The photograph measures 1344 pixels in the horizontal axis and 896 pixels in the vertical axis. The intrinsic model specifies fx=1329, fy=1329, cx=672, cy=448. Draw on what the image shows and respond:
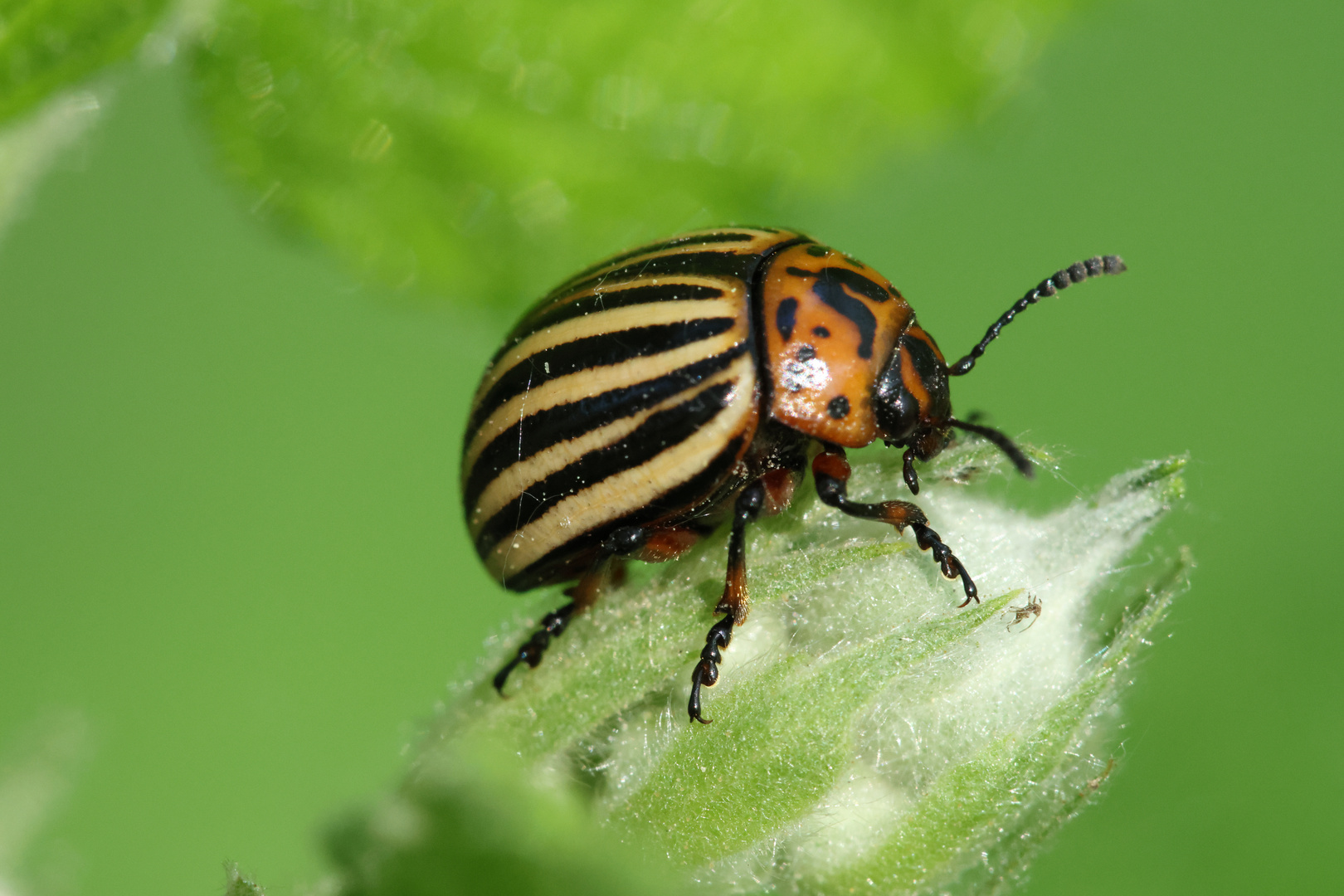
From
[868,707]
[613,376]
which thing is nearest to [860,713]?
[868,707]

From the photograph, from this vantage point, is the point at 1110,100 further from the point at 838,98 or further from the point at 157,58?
the point at 157,58

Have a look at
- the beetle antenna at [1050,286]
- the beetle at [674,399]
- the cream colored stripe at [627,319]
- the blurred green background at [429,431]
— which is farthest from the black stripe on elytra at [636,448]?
the blurred green background at [429,431]

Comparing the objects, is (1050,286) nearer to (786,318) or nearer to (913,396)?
(913,396)

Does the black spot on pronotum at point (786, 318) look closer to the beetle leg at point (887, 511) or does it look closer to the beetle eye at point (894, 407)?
the beetle eye at point (894, 407)

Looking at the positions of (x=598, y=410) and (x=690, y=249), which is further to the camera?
(x=690, y=249)

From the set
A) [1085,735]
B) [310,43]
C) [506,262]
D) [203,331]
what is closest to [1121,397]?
[506,262]

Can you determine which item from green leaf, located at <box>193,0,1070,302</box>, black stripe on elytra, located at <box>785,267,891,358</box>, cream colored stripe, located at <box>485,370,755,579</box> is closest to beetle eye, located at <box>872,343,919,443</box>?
black stripe on elytra, located at <box>785,267,891,358</box>

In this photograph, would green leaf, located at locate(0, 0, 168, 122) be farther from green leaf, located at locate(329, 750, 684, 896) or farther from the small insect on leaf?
the small insect on leaf
